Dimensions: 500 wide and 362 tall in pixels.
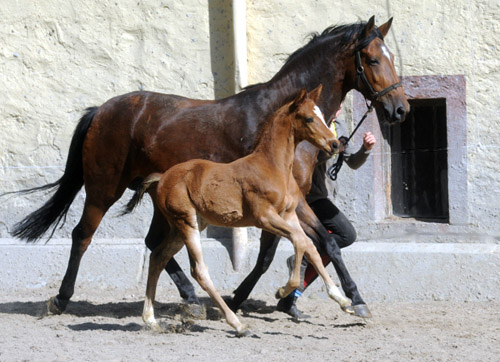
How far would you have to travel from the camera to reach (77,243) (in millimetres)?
6242

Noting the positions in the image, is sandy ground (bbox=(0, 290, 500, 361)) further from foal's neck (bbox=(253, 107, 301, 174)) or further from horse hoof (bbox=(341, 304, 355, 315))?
foal's neck (bbox=(253, 107, 301, 174))

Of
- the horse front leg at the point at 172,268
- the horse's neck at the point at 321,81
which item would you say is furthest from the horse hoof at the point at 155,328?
the horse's neck at the point at 321,81

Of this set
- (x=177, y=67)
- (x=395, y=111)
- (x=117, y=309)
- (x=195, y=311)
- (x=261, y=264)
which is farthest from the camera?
(x=177, y=67)

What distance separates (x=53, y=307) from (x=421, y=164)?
3.61 m

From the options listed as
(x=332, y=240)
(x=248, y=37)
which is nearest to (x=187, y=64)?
(x=248, y=37)

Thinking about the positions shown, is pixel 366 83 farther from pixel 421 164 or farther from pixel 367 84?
pixel 421 164

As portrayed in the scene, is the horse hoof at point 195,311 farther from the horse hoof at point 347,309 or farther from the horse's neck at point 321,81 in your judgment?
the horse's neck at point 321,81

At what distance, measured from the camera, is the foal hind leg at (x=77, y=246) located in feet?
20.2

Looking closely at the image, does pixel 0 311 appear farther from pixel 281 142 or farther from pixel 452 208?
pixel 452 208

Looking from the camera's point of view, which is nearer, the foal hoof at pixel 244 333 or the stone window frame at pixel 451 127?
the foal hoof at pixel 244 333

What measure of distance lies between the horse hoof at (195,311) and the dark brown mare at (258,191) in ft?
2.57

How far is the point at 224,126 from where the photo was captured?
5.64m

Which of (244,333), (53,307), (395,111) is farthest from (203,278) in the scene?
(395,111)

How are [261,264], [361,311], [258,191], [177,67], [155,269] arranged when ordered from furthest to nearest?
[177,67] < [261,264] < [361,311] < [155,269] < [258,191]
